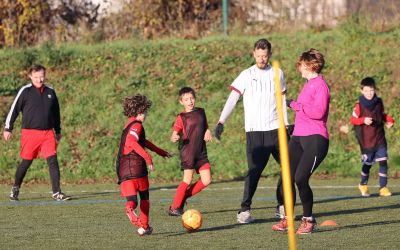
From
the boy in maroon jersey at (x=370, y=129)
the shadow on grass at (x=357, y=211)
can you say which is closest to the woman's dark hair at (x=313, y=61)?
the shadow on grass at (x=357, y=211)

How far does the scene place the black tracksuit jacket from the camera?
52.4ft

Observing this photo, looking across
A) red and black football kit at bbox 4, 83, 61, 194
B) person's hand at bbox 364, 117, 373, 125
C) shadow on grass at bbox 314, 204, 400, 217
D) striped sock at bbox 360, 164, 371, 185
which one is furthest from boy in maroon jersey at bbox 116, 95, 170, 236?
striped sock at bbox 360, 164, 371, 185

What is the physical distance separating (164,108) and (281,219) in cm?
1124

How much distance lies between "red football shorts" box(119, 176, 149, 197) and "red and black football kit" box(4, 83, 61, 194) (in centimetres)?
479

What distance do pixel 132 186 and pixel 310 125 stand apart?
2.01m

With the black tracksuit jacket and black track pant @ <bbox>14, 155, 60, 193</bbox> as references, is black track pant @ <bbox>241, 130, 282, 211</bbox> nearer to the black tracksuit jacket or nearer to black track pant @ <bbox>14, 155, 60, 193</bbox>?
black track pant @ <bbox>14, 155, 60, 193</bbox>

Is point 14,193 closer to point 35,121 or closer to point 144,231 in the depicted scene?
point 35,121

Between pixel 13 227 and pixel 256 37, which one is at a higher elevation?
pixel 256 37

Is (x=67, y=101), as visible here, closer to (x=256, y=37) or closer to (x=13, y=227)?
(x=256, y=37)

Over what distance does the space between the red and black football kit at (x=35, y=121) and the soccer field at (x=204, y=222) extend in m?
0.70

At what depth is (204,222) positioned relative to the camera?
12469 mm

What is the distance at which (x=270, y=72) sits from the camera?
499 inches

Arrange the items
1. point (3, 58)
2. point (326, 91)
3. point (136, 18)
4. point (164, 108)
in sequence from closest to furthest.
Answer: point (326, 91) → point (164, 108) → point (3, 58) → point (136, 18)

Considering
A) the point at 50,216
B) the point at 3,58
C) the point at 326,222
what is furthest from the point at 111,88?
→ the point at 326,222
